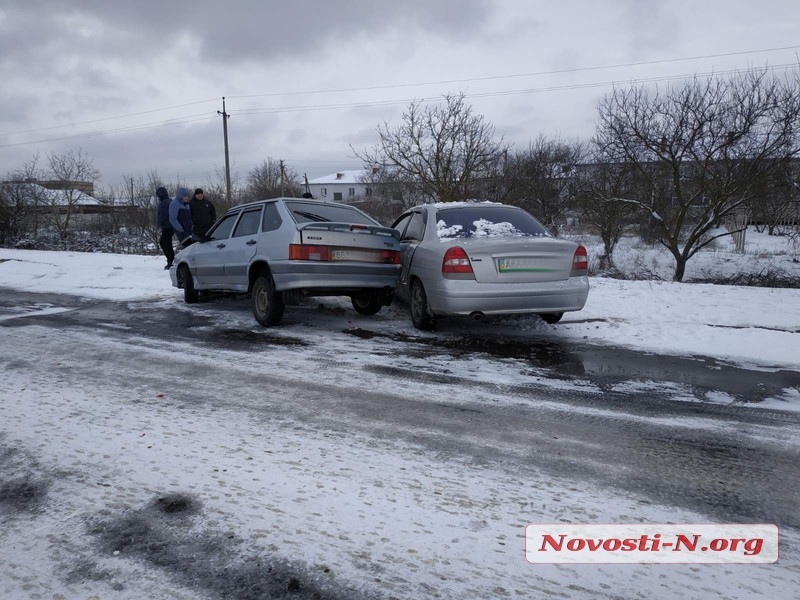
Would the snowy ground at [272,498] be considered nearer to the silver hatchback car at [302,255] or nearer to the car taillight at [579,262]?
the silver hatchback car at [302,255]

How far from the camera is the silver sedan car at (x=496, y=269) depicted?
5730mm

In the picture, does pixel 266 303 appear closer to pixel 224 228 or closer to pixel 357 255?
pixel 357 255

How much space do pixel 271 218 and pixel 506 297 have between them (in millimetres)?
3229

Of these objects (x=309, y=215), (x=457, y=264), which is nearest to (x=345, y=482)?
(x=457, y=264)

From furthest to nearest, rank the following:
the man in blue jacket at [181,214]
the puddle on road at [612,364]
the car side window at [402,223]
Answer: the man in blue jacket at [181,214] < the car side window at [402,223] < the puddle on road at [612,364]

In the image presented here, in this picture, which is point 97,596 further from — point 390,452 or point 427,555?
point 390,452

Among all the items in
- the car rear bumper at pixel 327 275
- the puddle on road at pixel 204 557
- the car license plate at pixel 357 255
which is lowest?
the puddle on road at pixel 204 557

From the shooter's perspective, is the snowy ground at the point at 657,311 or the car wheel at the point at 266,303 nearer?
the snowy ground at the point at 657,311

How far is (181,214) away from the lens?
1127 cm

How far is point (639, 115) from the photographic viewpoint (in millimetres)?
18797

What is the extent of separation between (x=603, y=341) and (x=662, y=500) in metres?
3.88

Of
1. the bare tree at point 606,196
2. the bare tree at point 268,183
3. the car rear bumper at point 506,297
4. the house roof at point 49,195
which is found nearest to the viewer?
the car rear bumper at point 506,297

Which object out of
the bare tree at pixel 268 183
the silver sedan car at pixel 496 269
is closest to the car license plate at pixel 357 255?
the silver sedan car at pixel 496 269

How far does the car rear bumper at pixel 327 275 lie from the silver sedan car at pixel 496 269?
2.01 ft
